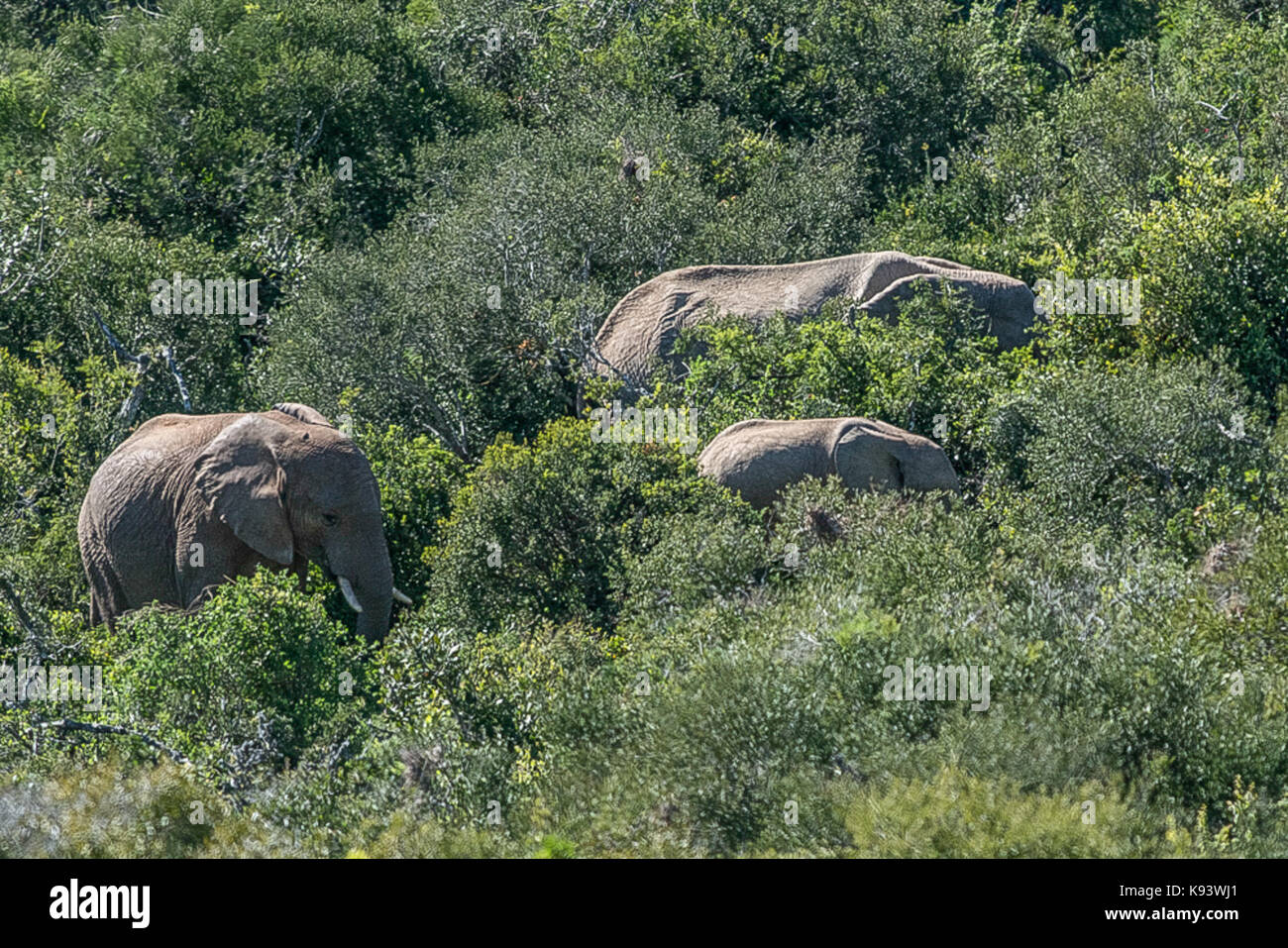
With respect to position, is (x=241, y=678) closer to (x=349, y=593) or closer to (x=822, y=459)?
(x=349, y=593)

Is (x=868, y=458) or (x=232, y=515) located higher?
(x=868, y=458)

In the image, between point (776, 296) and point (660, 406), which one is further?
point (776, 296)

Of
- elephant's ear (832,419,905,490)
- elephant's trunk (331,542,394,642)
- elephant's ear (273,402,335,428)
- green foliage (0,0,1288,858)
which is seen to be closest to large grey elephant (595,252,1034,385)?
green foliage (0,0,1288,858)

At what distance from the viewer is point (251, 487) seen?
61.0ft

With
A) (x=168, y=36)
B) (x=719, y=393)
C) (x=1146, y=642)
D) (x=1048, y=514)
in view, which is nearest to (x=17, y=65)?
(x=168, y=36)

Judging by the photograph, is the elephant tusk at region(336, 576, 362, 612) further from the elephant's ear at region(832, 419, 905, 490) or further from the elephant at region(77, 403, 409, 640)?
the elephant's ear at region(832, 419, 905, 490)

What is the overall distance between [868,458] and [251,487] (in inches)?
250

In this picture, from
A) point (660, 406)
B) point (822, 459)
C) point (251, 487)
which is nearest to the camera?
point (251, 487)

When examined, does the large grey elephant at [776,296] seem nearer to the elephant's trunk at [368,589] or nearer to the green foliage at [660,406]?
the green foliage at [660,406]

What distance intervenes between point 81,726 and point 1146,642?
841 centimetres

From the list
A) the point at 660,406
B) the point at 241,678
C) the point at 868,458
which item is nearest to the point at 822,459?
the point at 868,458

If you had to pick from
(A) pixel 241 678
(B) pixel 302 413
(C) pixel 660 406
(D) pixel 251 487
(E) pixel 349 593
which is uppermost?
(C) pixel 660 406

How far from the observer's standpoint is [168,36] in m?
32.8

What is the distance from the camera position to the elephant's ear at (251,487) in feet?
60.8
